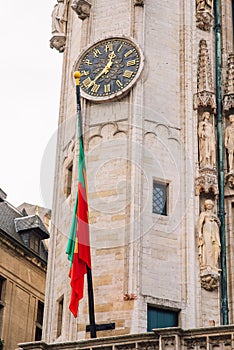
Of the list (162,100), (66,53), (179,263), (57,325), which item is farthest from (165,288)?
(66,53)

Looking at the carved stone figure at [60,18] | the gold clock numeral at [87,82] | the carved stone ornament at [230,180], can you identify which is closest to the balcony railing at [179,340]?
the carved stone ornament at [230,180]

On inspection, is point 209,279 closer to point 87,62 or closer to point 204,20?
point 87,62

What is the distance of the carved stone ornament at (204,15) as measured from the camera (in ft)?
103

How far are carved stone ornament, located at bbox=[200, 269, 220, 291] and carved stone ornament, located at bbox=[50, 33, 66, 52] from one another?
31.8ft

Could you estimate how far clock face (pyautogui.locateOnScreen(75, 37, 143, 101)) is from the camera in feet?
97.2

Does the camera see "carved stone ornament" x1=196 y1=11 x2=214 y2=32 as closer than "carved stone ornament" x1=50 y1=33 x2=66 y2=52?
Yes

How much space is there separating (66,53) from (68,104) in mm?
2137

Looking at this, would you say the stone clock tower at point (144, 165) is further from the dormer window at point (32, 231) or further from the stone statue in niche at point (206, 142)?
the dormer window at point (32, 231)

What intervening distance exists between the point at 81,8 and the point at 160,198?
6.97m

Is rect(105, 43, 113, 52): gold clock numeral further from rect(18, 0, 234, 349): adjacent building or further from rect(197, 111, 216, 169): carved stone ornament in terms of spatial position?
rect(197, 111, 216, 169): carved stone ornament

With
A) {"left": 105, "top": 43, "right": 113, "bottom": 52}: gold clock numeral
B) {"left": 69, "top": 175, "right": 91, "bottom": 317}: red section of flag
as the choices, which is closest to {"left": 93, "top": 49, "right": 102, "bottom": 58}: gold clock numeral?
{"left": 105, "top": 43, "right": 113, "bottom": 52}: gold clock numeral

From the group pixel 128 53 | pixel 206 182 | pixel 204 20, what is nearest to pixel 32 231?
pixel 128 53

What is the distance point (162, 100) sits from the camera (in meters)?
Result: 29.6

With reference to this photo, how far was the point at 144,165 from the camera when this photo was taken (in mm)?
28375
